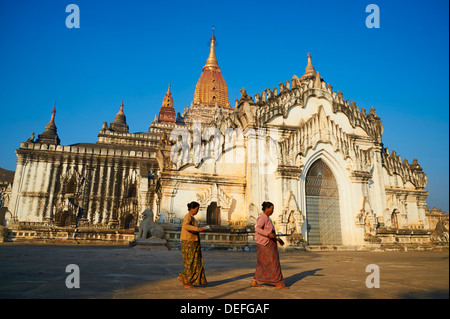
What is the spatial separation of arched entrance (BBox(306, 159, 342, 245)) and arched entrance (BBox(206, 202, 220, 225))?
17.6 ft

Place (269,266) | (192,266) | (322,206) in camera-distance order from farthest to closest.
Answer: (322,206)
(269,266)
(192,266)

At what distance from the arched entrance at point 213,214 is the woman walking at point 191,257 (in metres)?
12.7

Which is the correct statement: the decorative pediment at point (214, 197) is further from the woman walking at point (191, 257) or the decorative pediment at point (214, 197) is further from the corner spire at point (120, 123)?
the corner spire at point (120, 123)

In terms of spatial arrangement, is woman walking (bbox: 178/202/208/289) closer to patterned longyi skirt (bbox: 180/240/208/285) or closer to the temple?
patterned longyi skirt (bbox: 180/240/208/285)

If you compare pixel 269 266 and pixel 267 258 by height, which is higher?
pixel 267 258

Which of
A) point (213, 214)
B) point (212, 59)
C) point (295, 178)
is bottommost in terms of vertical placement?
point (213, 214)

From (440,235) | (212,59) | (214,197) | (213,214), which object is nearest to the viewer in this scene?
(214,197)

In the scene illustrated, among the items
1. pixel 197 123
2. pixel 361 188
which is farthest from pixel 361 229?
pixel 197 123

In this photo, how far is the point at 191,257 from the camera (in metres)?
5.37

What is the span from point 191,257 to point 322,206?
15.4m

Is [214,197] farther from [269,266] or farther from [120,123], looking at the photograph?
[120,123]

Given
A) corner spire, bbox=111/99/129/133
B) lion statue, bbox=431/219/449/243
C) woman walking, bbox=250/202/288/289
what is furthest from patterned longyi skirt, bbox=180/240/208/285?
corner spire, bbox=111/99/129/133

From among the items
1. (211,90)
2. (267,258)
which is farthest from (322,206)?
(211,90)
